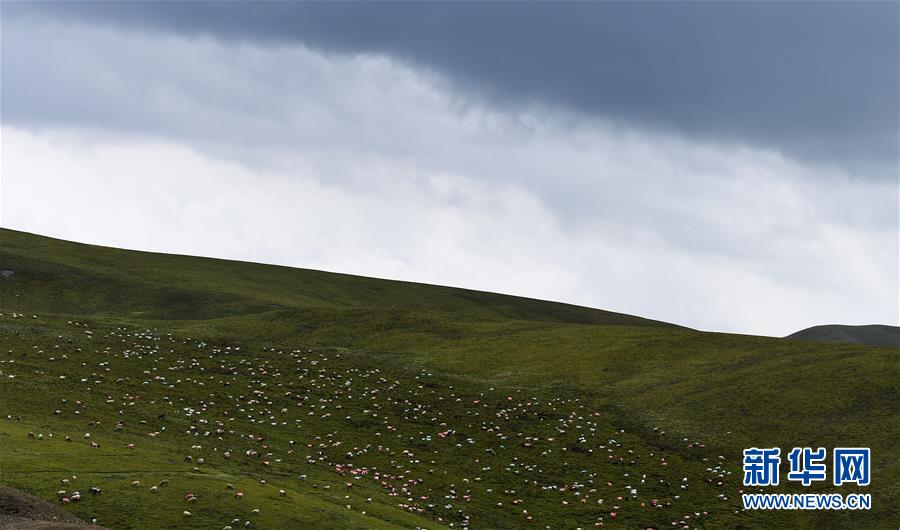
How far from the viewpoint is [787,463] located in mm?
51219

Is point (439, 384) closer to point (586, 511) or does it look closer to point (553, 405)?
point (553, 405)

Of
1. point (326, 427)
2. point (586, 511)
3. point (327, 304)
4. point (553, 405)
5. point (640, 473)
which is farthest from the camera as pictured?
point (327, 304)

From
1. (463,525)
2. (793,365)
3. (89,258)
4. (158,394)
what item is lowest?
(463,525)

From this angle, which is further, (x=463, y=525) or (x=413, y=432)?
(x=413, y=432)

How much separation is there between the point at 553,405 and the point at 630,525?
18.7 m

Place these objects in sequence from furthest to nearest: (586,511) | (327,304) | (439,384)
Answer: (327,304), (439,384), (586,511)

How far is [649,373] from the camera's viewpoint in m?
71.1

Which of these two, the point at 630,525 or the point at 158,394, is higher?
the point at 158,394

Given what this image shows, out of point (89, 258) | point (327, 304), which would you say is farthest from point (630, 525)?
point (89, 258)

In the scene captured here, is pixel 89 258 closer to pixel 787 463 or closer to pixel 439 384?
pixel 439 384

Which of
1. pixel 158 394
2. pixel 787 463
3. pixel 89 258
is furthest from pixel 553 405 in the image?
pixel 89 258

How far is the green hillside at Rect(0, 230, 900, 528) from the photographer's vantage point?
128 feet

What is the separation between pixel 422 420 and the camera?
189ft

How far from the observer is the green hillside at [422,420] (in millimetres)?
39125
